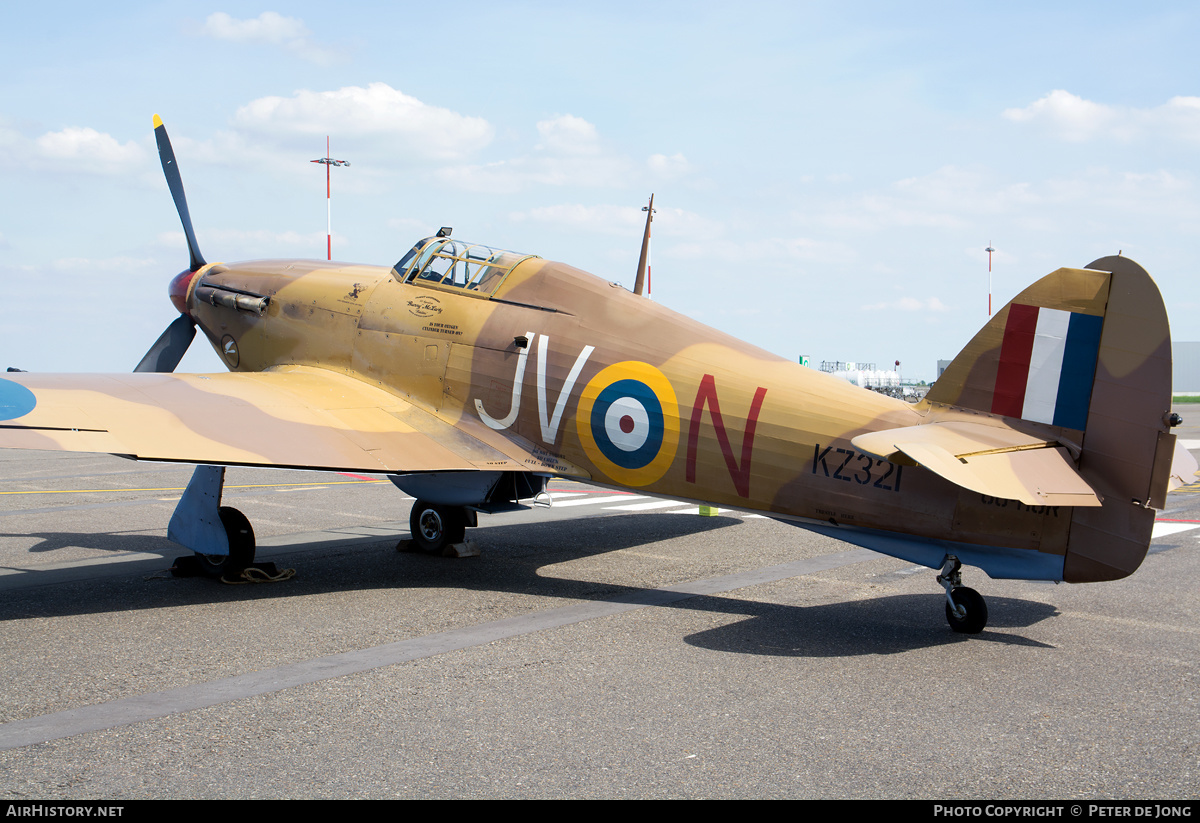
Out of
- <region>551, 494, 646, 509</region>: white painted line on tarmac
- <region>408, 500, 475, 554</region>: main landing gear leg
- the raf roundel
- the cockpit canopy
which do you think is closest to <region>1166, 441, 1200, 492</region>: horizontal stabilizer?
the raf roundel

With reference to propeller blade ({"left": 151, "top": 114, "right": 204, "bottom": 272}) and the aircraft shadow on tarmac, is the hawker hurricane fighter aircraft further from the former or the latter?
propeller blade ({"left": 151, "top": 114, "right": 204, "bottom": 272})

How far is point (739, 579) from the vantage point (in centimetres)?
891

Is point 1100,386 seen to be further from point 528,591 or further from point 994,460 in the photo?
point 528,591

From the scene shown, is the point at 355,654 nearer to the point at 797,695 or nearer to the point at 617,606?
the point at 617,606

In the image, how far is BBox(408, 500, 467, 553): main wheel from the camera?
10234mm

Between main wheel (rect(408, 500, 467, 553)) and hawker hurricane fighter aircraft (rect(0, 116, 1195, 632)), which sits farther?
main wheel (rect(408, 500, 467, 553))

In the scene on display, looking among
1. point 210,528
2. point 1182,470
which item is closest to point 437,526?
point 210,528

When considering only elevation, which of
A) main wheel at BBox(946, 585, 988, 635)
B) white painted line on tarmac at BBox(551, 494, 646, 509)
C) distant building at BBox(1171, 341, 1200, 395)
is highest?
distant building at BBox(1171, 341, 1200, 395)

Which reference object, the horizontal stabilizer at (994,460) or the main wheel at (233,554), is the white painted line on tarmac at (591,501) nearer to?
the main wheel at (233,554)

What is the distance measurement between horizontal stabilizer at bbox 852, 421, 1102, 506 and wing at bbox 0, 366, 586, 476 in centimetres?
335

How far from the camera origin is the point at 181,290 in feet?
38.8

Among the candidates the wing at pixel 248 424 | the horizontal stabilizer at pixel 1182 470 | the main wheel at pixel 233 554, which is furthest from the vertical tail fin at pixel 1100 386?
the main wheel at pixel 233 554

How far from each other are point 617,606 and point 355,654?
234 centimetres

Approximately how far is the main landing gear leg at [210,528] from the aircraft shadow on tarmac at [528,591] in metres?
0.23
